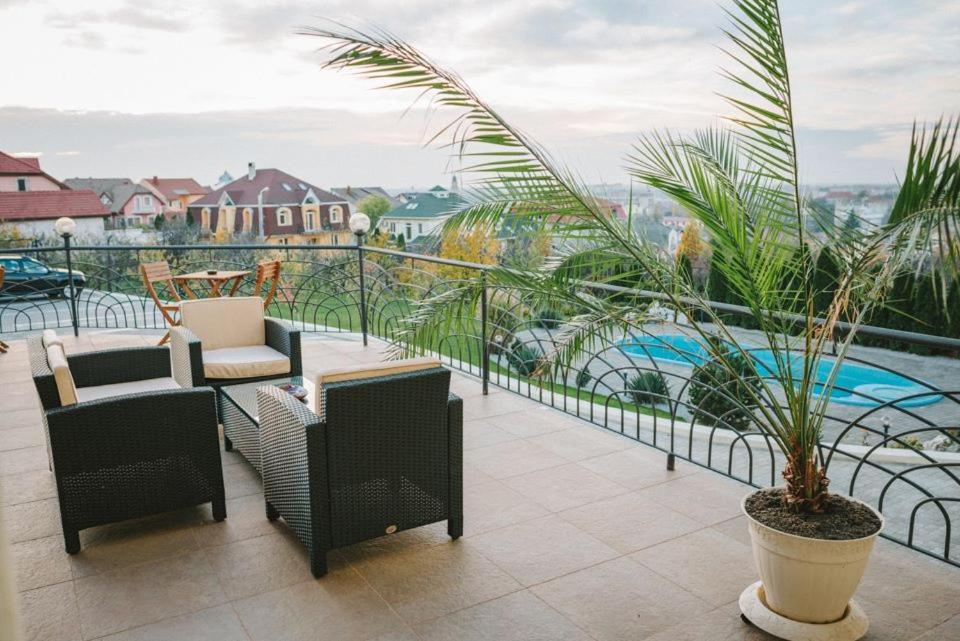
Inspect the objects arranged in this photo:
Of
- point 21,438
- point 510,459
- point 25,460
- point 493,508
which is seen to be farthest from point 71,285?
point 493,508

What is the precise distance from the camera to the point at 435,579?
2.92 meters

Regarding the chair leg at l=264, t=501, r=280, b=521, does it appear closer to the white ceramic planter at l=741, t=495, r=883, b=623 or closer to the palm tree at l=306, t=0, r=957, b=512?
the palm tree at l=306, t=0, r=957, b=512

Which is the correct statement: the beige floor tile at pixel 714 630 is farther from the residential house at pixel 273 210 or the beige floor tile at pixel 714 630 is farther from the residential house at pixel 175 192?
the residential house at pixel 175 192

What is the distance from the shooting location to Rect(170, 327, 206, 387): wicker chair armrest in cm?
435

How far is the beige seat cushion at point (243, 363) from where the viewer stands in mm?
4629

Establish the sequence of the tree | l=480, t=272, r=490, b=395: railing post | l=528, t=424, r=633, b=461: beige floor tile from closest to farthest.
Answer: l=528, t=424, r=633, b=461: beige floor tile < l=480, t=272, r=490, b=395: railing post < the tree

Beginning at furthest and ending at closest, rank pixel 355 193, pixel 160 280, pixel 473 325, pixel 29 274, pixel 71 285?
pixel 355 193, pixel 29 274, pixel 71 285, pixel 160 280, pixel 473 325

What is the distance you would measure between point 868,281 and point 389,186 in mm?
21309

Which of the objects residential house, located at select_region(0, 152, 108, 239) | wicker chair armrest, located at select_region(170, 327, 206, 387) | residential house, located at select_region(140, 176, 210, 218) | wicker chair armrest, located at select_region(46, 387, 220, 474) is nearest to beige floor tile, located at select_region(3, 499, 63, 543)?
wicker chair armrest, located at select_region(46, 387, 220, 474)

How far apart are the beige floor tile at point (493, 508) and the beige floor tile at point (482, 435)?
60 centimetres

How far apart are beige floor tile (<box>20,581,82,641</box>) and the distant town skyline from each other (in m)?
2.13

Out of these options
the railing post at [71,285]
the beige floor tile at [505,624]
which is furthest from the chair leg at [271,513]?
the railing post at [71,285]

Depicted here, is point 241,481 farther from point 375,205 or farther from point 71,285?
point 375,205

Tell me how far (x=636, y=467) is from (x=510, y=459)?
71 cm
